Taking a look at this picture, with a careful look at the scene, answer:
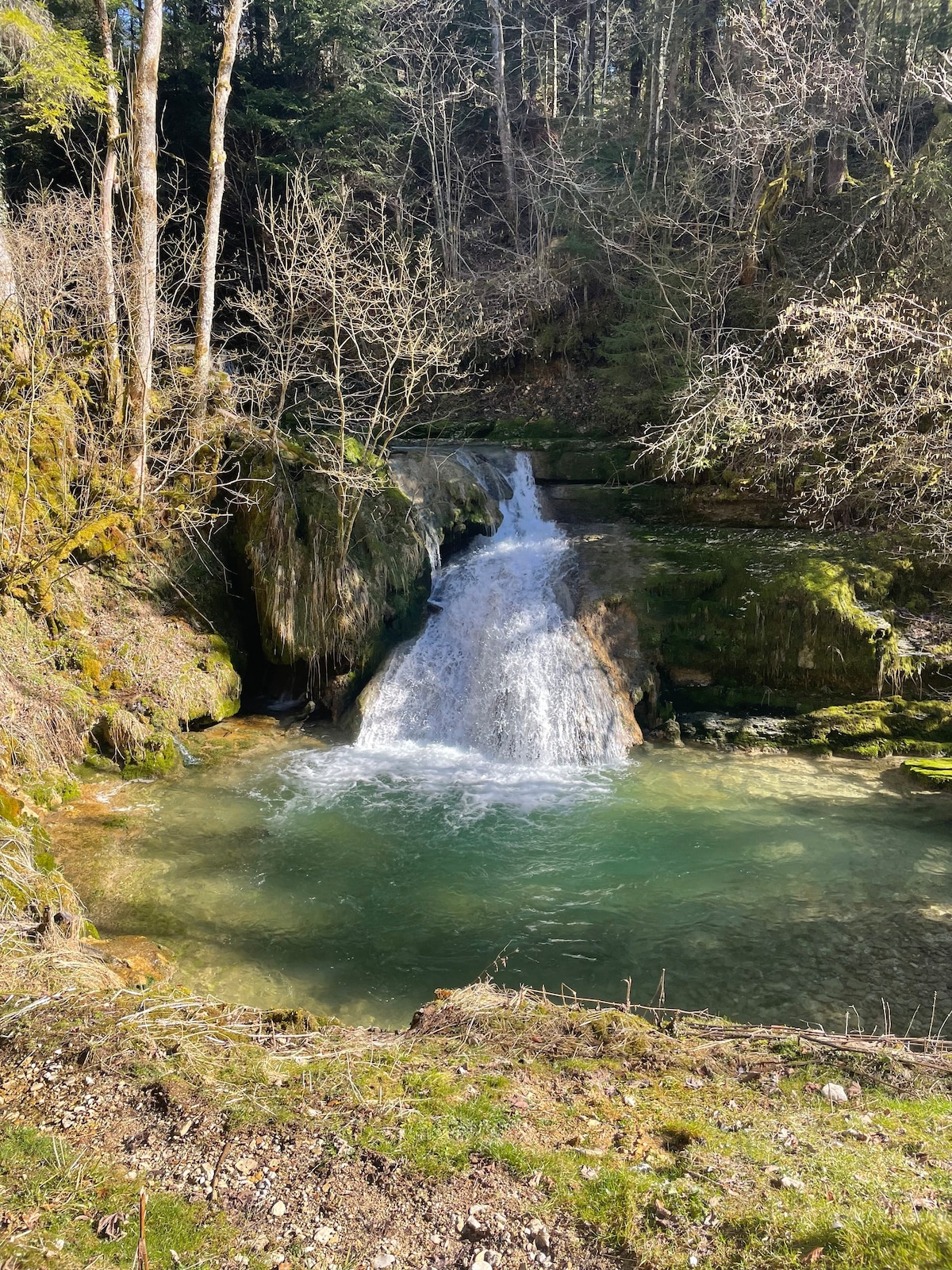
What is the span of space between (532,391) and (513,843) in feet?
46.3

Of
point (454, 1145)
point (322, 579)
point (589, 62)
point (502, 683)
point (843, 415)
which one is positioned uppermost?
point (589, 62)

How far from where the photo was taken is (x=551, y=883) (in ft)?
23.4

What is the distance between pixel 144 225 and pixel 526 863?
30.4 feet

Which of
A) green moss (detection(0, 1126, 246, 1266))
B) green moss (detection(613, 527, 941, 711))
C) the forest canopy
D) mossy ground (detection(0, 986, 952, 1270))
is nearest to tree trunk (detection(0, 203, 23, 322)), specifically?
the forest canopy

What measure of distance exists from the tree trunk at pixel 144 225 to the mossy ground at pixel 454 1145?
335 inches

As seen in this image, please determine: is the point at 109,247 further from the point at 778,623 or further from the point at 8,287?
the point at 778,623

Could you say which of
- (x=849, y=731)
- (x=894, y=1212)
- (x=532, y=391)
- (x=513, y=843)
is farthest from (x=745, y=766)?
(x=532, y=391)

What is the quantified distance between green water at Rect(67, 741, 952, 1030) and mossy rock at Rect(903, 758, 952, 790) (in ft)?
0.94

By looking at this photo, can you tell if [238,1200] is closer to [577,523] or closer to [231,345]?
[577,523]

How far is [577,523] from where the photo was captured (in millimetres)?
13672

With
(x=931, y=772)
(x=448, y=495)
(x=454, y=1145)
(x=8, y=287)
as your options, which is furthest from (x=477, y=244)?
(x=454, y=1145)

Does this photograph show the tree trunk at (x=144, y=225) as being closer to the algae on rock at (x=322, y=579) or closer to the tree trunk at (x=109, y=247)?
the tree trunk at (x=109, y=247)

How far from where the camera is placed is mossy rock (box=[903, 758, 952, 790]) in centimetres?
873

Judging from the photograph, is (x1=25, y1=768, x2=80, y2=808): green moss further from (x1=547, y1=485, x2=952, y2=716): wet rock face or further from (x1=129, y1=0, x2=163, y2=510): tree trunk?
(x1=547, y1=485, x2=952, y2=716): wet rock face
